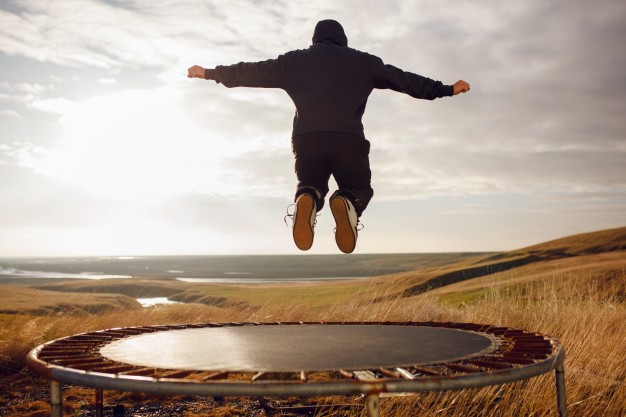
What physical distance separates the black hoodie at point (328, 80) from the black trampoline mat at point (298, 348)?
4.60ft

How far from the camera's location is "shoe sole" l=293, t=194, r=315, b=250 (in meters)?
3.74

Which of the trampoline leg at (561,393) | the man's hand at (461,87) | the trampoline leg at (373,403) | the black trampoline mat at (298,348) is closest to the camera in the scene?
the trampoline leg at (373,403)

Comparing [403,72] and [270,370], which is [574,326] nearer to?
[403,72]

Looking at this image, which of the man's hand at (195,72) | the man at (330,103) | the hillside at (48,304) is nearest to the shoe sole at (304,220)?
the man at (330,103)

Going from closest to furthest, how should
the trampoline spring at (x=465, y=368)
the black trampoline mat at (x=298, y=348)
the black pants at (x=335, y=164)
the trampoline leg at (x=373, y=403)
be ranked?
the trampoline leg at (x=373, y=403) < the trampoline spring at (x=465, y=368) < the black trampoline mat at (x=298, y=348) < the black pants at (x=335, y=164)

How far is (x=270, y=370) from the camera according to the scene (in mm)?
2207

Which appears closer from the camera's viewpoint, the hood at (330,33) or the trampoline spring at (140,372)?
the trampoline spring at (140,372)

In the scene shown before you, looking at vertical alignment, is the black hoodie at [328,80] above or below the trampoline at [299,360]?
above

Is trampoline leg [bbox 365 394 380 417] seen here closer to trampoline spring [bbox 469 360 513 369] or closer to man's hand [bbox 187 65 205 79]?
trampoline spring [bbox 469 360 513 369]

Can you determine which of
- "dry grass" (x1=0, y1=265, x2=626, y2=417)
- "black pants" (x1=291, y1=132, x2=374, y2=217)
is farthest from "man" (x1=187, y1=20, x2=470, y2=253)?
"dry grass" (x1=0, y1=265, x2=626, y2=417)

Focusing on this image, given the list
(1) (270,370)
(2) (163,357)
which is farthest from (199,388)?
(2) (163,357)

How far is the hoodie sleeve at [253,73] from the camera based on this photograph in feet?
13.6

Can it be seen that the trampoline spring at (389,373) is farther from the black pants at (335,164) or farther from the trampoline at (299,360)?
the black pants at (335,164)

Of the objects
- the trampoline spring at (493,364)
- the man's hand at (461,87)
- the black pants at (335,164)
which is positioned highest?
the man's hand at (461,87)
